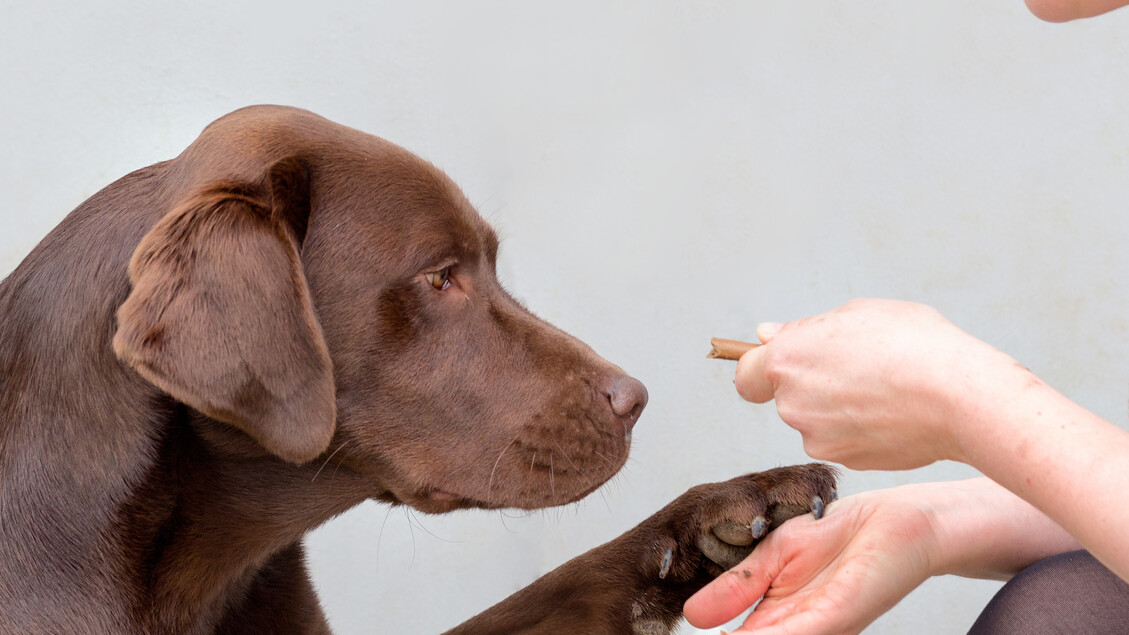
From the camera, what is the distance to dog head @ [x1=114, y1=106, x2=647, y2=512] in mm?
1562

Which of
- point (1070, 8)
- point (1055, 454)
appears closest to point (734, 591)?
point (1055, 454)

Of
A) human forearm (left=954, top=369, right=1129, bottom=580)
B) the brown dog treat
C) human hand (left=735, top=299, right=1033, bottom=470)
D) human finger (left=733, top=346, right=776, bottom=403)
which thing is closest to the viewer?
human forearm (left=954, top=369, right=1129, bottom=580)

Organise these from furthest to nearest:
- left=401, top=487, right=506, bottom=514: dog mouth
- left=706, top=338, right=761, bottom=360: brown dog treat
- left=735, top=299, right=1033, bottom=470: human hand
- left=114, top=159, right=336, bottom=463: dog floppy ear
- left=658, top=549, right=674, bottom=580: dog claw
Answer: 1. left=658, top=549, right=674, bottom=580: dog claw
2. left=401, top=487, right=506, bottom=514: dog mouth
3. left=706, top=338, right=761, bottom=360: brown dog treat
4. left=114, top=159, right=336, bottom=463: dog floppy ear
5. left=735, top=299, right=1033, bottom=470: human hand

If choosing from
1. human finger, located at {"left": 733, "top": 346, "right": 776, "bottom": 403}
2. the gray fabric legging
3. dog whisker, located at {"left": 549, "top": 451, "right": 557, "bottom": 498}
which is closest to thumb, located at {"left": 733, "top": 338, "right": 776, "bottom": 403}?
human finger, located at {"left": 733, "top": 346, "right": 776, "bottom": 403}

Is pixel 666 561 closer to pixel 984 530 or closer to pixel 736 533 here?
pixel 736 533

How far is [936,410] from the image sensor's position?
1.42 meters

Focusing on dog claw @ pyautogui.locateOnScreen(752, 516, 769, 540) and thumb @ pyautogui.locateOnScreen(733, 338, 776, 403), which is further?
dog claw @ pyautogui.locateOnScreen(752, 516, 769, 540)

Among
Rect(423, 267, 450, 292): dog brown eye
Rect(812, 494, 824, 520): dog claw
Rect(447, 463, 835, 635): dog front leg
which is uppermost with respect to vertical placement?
Rect(423, 267, 450, 292): dog brown eye

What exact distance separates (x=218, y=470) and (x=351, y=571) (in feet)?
5.86

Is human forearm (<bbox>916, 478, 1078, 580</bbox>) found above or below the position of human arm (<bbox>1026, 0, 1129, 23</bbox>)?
below

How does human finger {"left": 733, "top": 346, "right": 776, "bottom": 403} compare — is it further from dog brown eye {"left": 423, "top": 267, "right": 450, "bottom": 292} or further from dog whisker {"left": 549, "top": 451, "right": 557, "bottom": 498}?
dog brown eye {"left": 423, "top": 267, "right": 450, "bottom": 292}

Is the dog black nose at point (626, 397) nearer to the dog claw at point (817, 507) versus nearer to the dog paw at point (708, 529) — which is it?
the dog paw at point (708, 529)

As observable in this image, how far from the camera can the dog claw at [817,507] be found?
194 centimetres

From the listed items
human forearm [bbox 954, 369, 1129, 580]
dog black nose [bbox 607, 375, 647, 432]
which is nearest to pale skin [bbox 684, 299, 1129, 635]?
human forearm [bbox 954, 369, 1129, 580]
